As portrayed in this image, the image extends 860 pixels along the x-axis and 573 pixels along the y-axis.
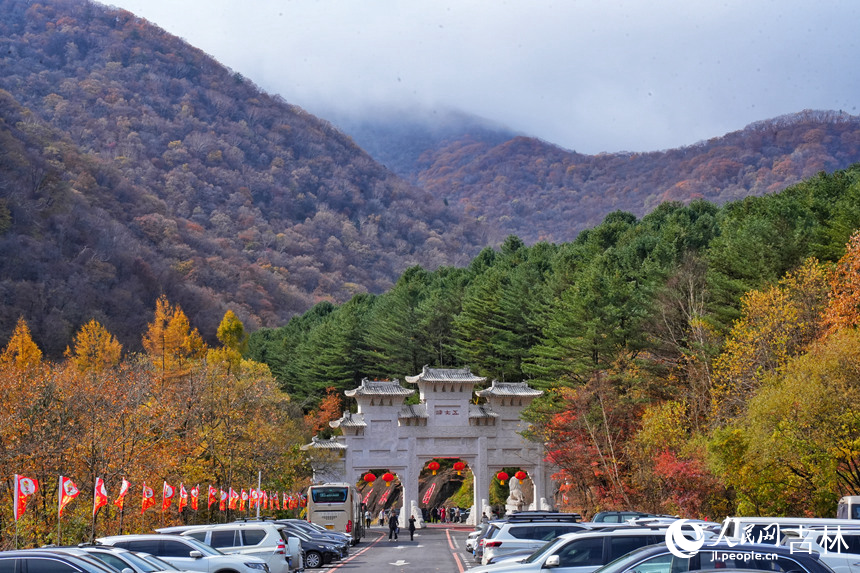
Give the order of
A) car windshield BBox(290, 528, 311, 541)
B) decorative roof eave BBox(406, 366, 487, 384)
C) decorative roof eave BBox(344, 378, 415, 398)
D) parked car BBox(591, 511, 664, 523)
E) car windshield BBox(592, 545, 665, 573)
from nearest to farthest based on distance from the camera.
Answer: car windshield BBox(592, 545, 665, 573) → parked car BBox(591, 511, 664, 523) → car windshield BBox(290, 528, 311, 541) → decorative roof eave BBox(344, 378, 415, 398) → decorative roof eave BBox(406, 366, 487, 384)

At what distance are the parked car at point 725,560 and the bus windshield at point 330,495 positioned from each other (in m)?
32.6

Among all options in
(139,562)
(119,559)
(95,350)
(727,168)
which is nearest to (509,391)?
(95,350)

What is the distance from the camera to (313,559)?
1127 inches

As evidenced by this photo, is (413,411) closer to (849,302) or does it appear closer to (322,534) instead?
(322,534)

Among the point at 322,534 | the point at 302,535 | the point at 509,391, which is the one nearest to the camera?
the point at 302,535

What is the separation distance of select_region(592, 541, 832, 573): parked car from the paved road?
46.1ft

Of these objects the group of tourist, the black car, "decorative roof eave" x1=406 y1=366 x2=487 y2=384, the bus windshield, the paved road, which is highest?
"decorative roof eave" x1=406 y1=366 x2=487 y2=384

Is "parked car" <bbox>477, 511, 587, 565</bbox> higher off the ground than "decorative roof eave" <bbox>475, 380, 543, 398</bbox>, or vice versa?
"decorative roof eave" <bbox>475, 380, 543, 398</bbox>

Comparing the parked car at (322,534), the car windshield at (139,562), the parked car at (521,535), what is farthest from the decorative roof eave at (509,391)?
the car windshield at (139,562)

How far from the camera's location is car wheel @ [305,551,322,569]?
28.5 metres

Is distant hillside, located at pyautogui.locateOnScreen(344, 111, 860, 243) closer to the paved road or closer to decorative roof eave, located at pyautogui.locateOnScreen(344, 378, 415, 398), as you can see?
decorative roof eave, located at pyautogui.locateOnScreen(344, 378, 415, 398)

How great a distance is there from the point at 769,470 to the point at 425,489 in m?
49.4

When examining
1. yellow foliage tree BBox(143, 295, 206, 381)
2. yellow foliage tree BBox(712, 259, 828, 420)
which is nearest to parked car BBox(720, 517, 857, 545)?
yellow foliage tree BBox(712, 259, 828, 420)

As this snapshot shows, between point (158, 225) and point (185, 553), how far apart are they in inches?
4858
